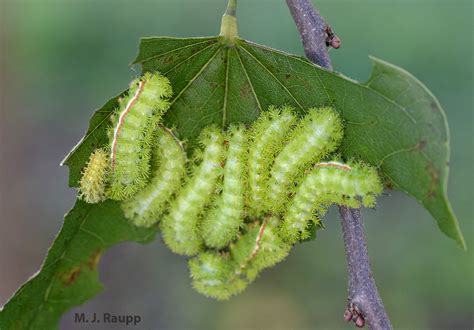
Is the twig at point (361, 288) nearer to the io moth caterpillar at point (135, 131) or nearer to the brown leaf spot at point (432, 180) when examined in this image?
the brown leaf spot at point (432, 180)

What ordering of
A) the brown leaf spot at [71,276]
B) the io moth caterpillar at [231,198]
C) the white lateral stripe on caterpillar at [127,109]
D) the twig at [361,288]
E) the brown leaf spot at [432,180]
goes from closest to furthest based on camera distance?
the brown leaf spot at [432,180]
the twig at [361,288]
the white lateral stripe on caterpillar at [127,109]
the io moth caterpillar at [231,198]
the brown leaf spot at [71,276]

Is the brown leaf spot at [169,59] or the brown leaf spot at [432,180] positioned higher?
the brown leaf spot at [169,59]

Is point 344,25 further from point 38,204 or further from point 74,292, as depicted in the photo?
point 74,292

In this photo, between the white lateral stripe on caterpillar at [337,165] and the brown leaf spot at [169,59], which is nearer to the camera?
the white lateral stripe on caterpillar at [337,165]

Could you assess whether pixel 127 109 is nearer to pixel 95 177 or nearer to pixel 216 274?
pixel 95 177

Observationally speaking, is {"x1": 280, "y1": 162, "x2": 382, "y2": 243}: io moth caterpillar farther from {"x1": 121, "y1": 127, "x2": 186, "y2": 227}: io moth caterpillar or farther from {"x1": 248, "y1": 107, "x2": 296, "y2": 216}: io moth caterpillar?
{"x1": 121, "y1": 127, "x2": 186, "y2": 227}: io moth caterpillar

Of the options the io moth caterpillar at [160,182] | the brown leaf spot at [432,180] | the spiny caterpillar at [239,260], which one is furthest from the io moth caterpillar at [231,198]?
the brown leaf spot at [432,180]

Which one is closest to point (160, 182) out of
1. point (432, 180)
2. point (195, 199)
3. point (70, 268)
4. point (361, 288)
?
point (195, 199)
